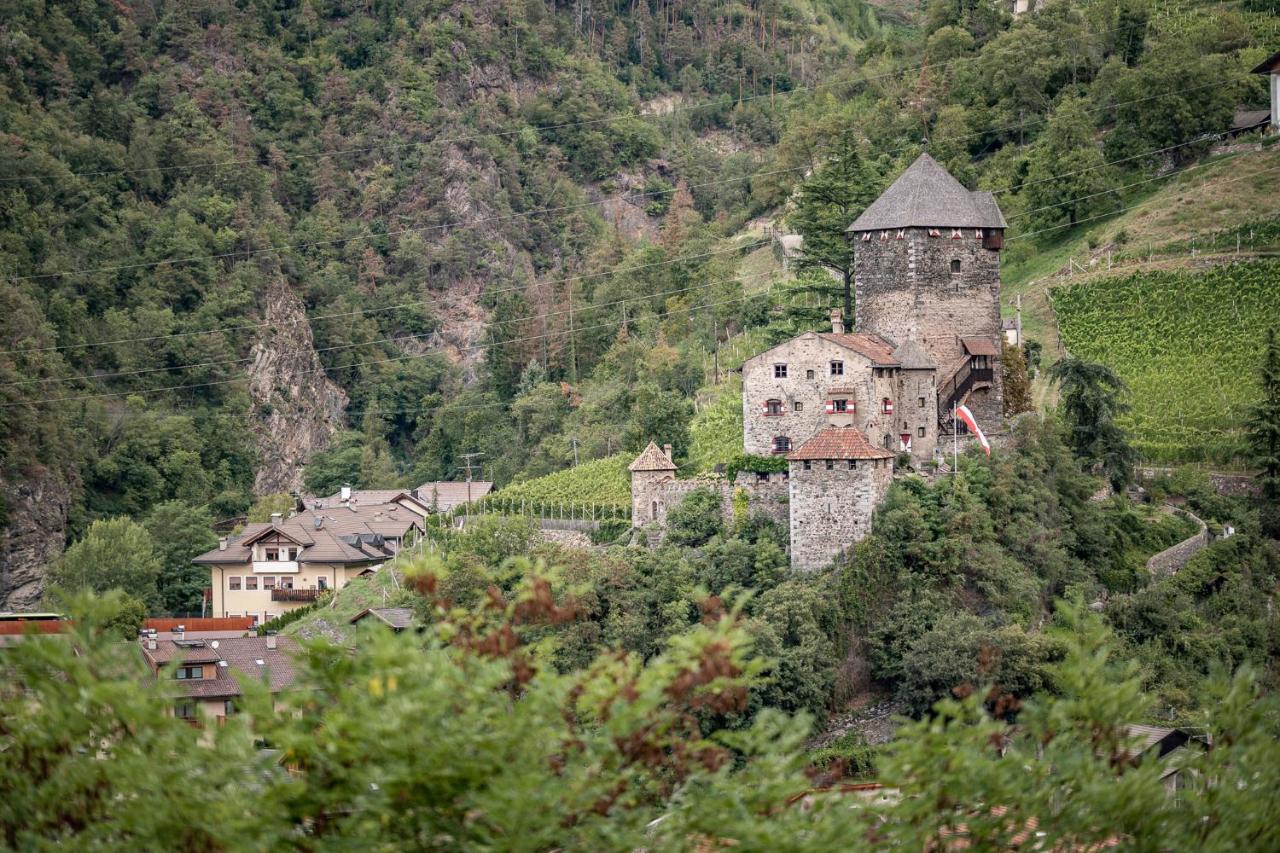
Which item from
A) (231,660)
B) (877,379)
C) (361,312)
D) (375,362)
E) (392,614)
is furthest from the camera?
(361,312)

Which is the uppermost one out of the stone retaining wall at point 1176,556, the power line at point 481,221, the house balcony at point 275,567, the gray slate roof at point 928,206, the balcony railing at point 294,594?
the power line at point 481,221

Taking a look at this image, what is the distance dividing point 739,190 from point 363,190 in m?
26.5

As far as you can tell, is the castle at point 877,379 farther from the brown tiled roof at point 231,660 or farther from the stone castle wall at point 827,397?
the brown tiled roof at point 231,660

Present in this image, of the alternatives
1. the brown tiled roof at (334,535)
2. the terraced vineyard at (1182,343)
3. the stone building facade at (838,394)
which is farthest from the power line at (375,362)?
the stone building facade at (838,394)

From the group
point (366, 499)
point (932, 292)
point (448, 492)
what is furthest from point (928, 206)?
point (366, 499)

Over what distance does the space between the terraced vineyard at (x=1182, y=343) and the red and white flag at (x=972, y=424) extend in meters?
8.28

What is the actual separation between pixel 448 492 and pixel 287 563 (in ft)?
46.7

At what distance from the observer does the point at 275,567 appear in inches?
2899

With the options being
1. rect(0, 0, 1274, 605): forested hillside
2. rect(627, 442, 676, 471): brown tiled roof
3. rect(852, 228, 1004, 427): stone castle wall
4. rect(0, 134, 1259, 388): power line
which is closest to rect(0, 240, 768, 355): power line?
rect(0, 134, 1259, 388): power line

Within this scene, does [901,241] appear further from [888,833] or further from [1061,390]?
[888,833]

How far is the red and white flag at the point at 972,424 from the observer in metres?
53.1

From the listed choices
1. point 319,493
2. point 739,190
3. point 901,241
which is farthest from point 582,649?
point 739,190

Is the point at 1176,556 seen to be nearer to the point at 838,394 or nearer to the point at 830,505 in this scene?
the point at 838,394

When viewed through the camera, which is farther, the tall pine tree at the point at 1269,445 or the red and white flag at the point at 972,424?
the tall pine tree at the point at 1269,445
